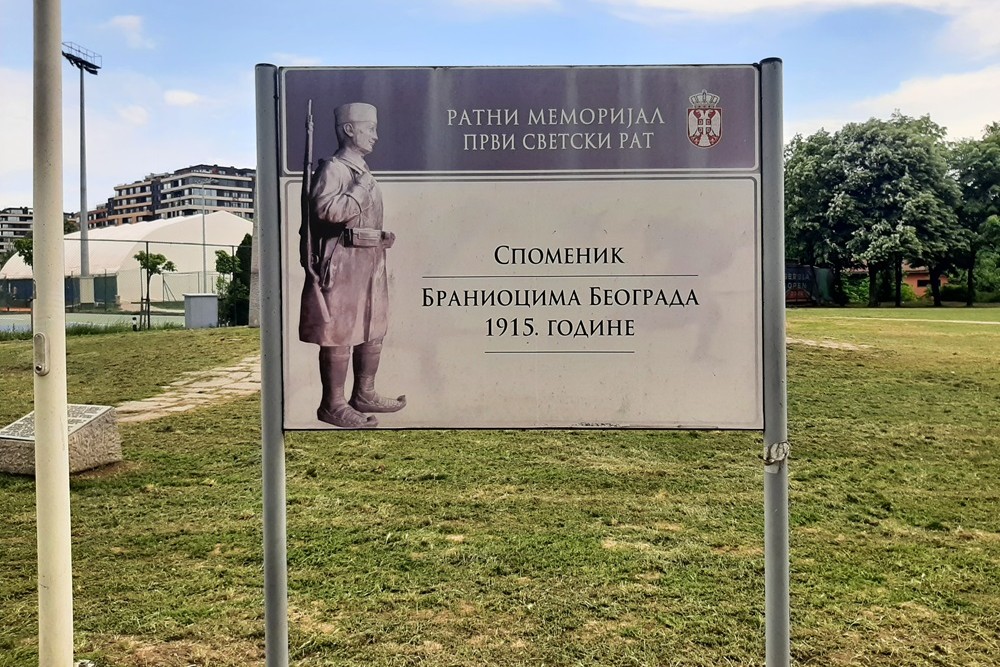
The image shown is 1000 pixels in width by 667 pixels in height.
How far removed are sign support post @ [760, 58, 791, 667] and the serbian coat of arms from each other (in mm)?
136

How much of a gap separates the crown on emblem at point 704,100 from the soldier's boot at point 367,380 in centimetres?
119

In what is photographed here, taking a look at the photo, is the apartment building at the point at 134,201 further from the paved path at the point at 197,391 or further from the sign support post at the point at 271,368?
the sign support post at the point at 271,368

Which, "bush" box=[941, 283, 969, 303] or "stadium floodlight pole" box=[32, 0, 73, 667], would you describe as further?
"bush" box=[941, 283, 969, 303]

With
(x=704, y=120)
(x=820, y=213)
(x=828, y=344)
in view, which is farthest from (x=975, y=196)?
(x=704, y=120)

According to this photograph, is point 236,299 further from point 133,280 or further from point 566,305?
point 133,280

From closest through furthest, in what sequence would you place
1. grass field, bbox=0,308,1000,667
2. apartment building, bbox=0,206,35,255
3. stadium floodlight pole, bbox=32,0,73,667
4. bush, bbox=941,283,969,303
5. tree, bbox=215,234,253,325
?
stadium floodlight pole, bbox=32,0,73,667, grass field, bbox=0,308,1000,667, tree, bbox=215,234,253,325, bush, bbox=941,283,969,303, apartment building, bbox=0,206,35,255

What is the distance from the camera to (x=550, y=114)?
2.41 meters

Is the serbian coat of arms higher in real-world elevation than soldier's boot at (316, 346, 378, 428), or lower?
higher

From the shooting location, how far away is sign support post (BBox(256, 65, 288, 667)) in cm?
240

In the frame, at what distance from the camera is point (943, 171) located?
3194cm

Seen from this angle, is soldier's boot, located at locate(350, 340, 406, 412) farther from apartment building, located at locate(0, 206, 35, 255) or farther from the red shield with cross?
apartment building, located at locate(0, 206, 35, 255)

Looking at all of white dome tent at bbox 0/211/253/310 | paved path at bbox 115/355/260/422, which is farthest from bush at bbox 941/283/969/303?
paved path at bbox 115/355/260/422

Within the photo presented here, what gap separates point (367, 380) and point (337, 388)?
0.10m

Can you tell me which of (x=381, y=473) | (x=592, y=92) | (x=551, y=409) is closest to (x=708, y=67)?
(x=592, y=92)
